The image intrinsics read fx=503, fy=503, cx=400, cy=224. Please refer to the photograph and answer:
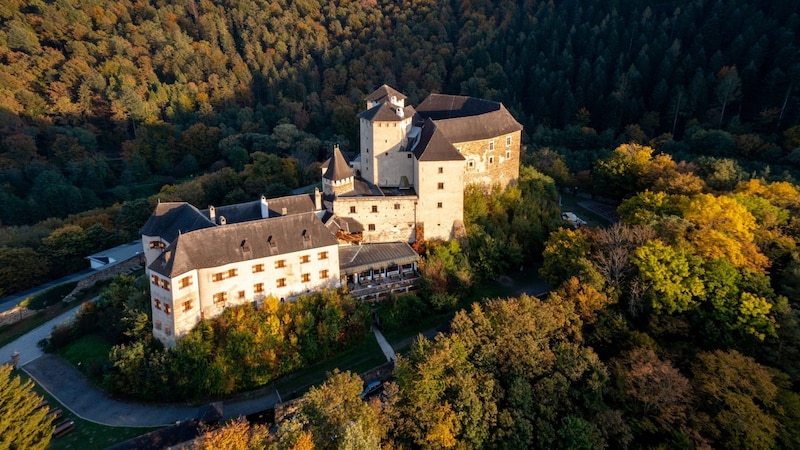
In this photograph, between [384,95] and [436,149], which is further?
[384,95]

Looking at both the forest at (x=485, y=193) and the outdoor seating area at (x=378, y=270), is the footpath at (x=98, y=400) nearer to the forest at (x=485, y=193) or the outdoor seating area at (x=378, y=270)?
the forest at (x=485, y=193)

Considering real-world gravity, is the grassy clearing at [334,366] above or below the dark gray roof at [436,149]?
below

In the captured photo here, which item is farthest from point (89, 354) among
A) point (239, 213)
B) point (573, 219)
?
point (573, 219)

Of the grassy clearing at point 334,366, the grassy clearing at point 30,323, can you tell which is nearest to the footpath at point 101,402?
the grassy clearing at point 334,366

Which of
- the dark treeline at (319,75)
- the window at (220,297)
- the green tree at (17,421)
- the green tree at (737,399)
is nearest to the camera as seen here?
the green tree at (17,421)

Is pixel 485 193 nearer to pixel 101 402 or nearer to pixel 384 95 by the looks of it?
pixel 384 95

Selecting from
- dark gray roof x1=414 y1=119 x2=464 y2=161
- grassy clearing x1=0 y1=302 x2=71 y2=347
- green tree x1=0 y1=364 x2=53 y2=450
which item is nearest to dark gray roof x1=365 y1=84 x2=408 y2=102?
dark gray roof x1=414 y1=119 x2=464 y2=161

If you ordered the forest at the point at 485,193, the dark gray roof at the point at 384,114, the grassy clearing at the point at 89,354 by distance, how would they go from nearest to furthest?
the forest at the point at 485,193
the grassy clearing at the point at 89,354
the dark gray roof at the point at 384,114

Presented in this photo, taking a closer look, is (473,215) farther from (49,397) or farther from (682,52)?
(682,52)
